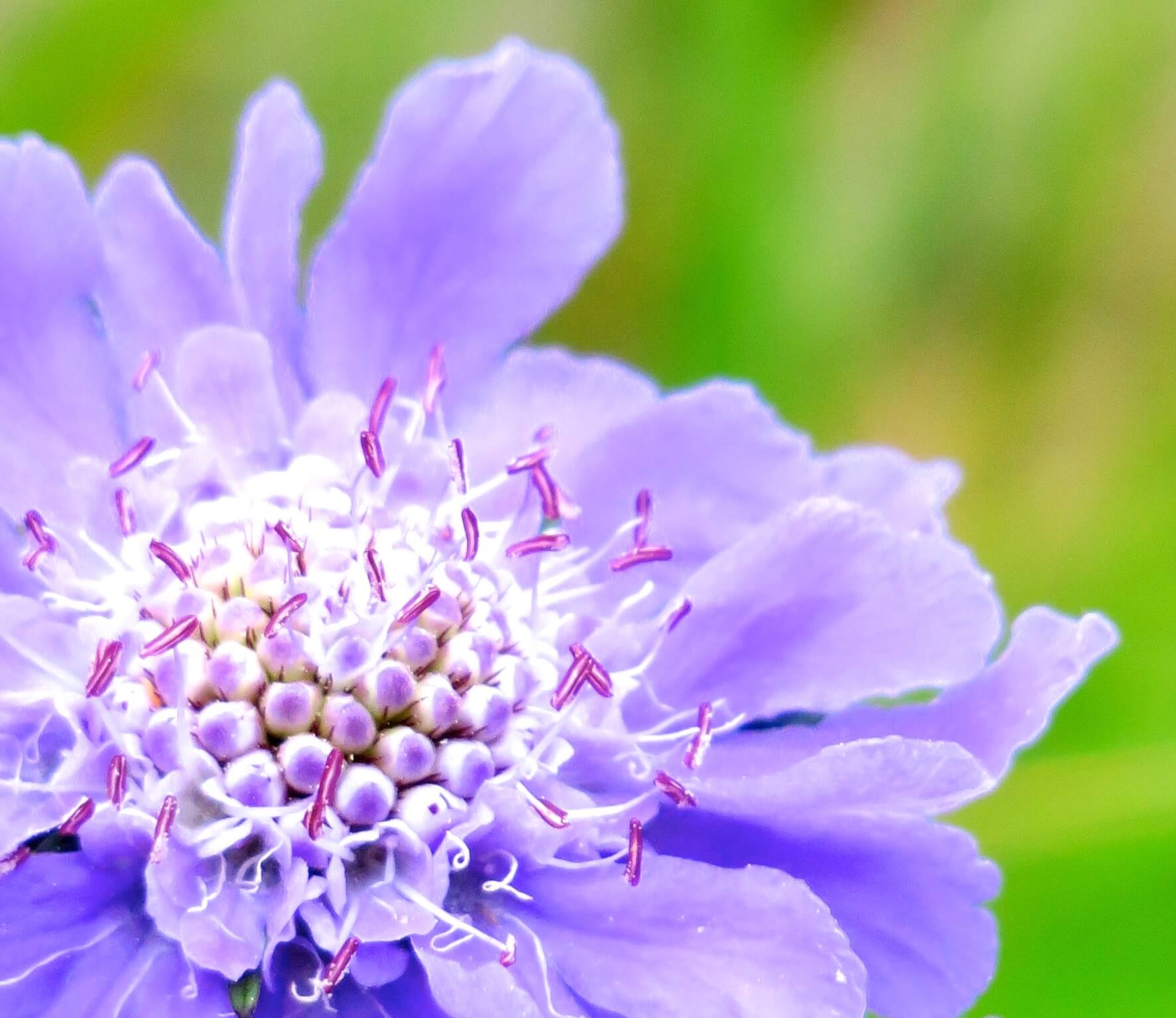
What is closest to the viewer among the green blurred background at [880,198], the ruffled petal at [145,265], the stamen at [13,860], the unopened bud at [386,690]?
the stamen at [13,860]

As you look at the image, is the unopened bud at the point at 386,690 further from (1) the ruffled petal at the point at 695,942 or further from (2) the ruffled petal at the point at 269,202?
(2) the ruffled petal at the point at 269,202

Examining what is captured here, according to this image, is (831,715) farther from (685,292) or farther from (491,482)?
(685,292)

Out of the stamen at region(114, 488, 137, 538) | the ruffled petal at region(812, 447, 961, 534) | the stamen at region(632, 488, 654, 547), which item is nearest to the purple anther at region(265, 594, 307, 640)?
the stamen at region(114, 488, 137, 538)

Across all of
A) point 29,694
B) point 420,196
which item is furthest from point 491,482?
point 29,694

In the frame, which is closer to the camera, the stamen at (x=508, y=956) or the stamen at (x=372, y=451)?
the stamen at (x=508, y=956)

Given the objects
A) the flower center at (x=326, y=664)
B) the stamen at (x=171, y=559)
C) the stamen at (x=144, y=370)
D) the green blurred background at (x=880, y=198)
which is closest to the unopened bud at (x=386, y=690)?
the flower center at (x=326, y=664)
